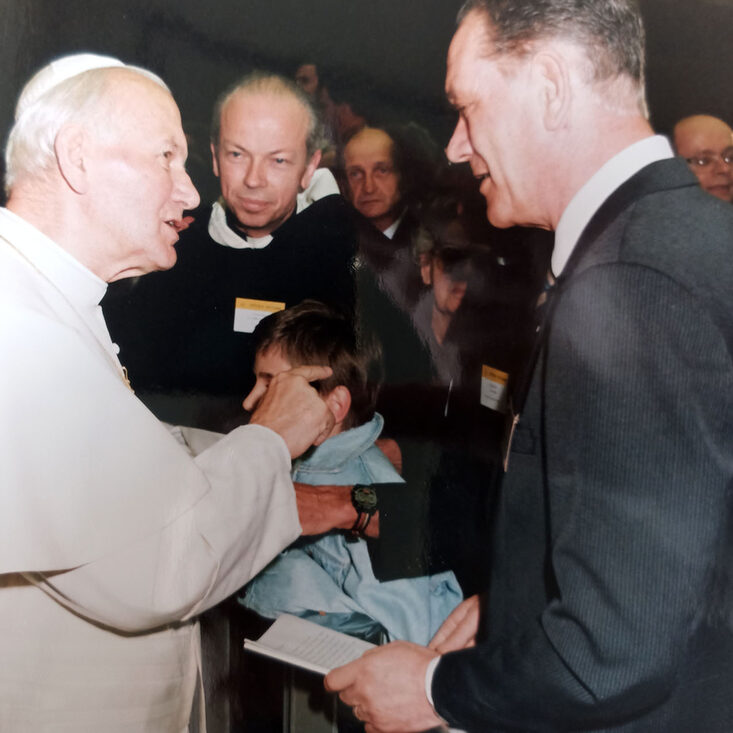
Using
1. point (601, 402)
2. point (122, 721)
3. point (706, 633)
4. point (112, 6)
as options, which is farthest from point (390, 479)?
point (112, 6)

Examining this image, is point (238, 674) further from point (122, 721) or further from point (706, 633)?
point (706, 633)

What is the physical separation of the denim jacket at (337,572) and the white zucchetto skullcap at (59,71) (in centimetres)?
86

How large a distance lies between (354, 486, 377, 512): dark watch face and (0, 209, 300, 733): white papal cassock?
14 cm

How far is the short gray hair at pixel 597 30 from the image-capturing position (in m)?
1.16

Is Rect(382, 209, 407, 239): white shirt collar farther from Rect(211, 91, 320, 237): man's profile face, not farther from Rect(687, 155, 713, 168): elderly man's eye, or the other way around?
Rect(687, 155, 713, 168): elderly man's eye

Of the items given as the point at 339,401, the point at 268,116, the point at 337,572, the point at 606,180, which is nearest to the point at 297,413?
the point at 339,401

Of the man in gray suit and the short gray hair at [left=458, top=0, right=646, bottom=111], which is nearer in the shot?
the man in gray suit

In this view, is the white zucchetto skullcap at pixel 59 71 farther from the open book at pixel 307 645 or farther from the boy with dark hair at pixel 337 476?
the open book at pixel 307 645

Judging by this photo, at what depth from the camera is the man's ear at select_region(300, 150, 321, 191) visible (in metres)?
1.38

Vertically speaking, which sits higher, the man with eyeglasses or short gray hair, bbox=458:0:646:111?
short gray hair, bbox=458:0:646:111

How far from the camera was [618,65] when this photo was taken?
3.85ft

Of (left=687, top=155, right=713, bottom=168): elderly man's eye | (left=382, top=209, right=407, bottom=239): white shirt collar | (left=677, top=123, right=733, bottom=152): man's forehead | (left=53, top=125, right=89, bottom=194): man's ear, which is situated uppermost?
(left=677, top=123, right=733, bottom=152): man's forehead

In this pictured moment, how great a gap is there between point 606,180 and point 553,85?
183 mm

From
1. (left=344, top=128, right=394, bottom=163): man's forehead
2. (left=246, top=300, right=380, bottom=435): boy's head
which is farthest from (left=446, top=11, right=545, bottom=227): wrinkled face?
(left=246, top=300, right=380, bottom=435): boy's head
